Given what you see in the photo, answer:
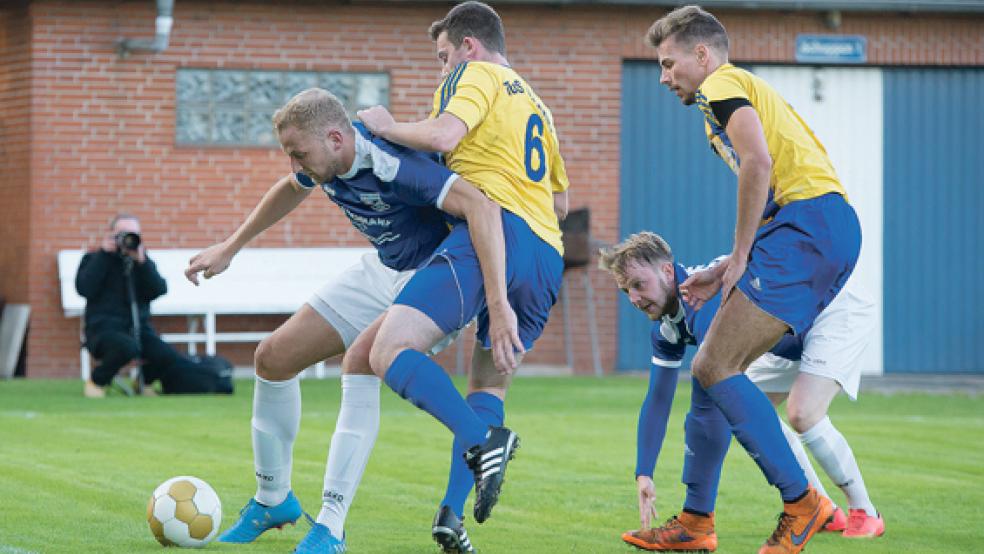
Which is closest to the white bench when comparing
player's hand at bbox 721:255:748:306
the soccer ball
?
the soccer ball

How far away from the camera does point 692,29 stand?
583 cm

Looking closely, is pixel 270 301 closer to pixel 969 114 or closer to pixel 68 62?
pixel 68 62

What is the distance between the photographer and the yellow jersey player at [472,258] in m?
5.29

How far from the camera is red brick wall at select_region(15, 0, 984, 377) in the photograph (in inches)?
698

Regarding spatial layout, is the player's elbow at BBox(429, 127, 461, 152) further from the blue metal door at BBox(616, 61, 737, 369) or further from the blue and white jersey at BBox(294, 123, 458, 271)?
the blue metal door at BBox(616, 61, 737, 369)

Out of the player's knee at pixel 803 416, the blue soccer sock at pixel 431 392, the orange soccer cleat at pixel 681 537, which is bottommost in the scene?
the orange soccer cleat at pixel 681 537

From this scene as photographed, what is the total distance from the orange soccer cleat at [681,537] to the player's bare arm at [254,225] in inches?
72.4

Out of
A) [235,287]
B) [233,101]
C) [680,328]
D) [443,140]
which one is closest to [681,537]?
[680,328]

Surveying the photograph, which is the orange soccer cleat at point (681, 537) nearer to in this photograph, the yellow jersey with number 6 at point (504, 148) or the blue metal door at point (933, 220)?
the yellow jersey with number 6 at point (504, 148)

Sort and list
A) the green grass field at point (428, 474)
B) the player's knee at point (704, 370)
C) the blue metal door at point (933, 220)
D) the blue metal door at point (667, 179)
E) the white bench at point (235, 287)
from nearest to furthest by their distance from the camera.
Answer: the player's knee at point (704, 370)
the green grass field at point (428, 474)
the white bench at point (235, 287)
the blue metal door at point (667, 179)
the blue metal door at point (933, 220)

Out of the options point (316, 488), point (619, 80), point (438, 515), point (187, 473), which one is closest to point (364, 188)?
point (438, 515)

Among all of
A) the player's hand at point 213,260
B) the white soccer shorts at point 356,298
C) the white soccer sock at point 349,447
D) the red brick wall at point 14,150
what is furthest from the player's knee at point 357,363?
the red brick wall at point 14,150

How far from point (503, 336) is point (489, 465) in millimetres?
477

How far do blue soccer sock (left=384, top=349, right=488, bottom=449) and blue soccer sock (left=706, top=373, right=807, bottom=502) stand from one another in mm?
909
